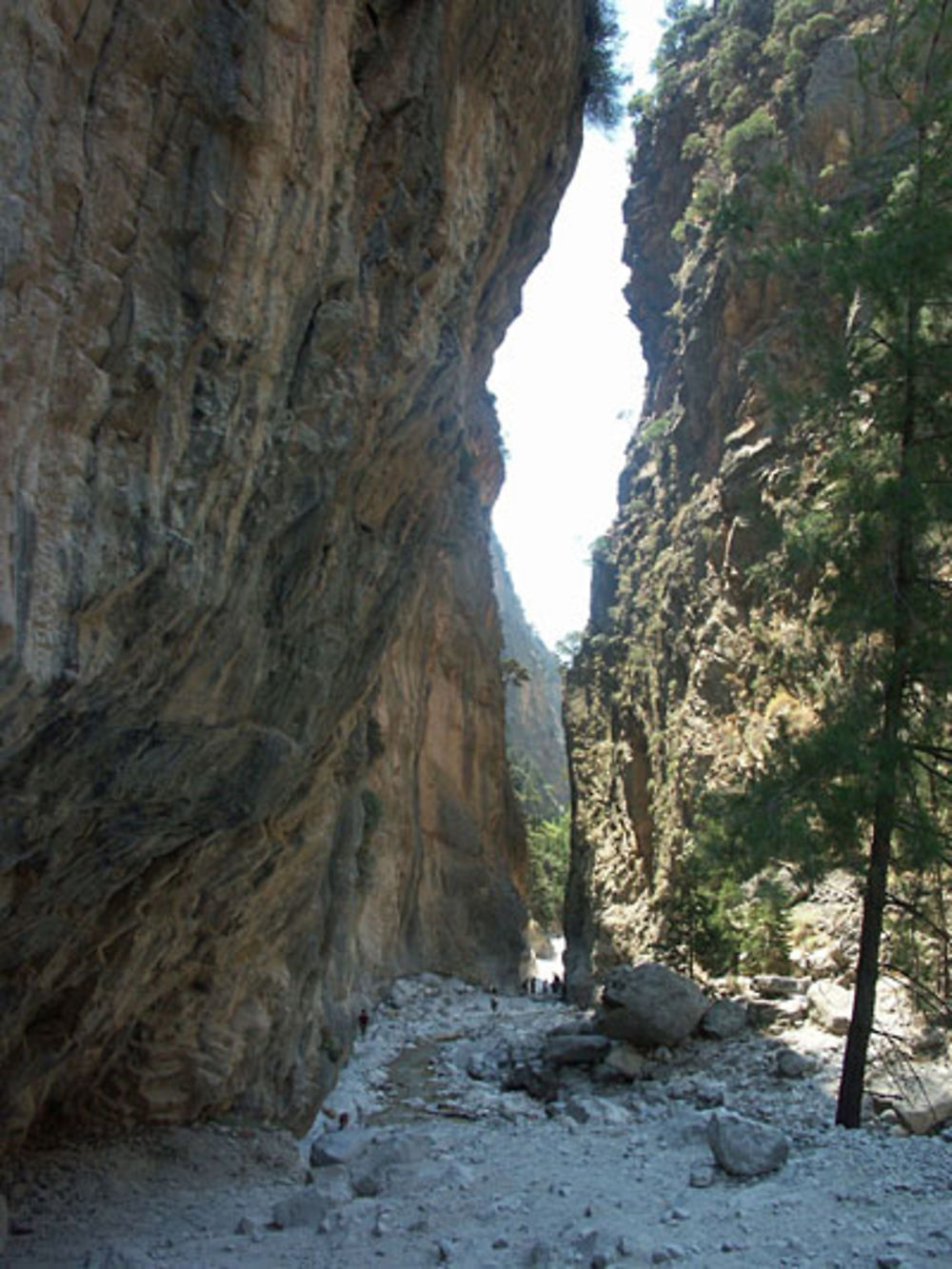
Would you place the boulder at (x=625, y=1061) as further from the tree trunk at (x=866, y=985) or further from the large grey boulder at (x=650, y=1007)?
the tree trunk at (x=866, y=985)

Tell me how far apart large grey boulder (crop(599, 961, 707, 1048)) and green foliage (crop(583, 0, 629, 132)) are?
37.3 ft

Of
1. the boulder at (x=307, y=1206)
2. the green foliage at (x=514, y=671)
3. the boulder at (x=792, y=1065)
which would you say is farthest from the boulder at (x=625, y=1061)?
the green foliage at (x=514, y=671)

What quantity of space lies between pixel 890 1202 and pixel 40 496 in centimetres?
673

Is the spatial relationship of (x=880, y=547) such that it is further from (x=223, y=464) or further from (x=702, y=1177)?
(x=223, y=464)

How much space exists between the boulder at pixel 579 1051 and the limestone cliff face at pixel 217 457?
332cm

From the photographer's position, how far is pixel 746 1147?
7.39 m

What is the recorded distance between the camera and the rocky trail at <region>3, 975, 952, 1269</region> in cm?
604

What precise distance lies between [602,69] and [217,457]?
30.0 feet

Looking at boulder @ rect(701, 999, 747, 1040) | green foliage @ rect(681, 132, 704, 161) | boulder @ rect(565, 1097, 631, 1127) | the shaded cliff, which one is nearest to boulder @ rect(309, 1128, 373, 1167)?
boulder @ rect(565, 1097, 631, 1127)

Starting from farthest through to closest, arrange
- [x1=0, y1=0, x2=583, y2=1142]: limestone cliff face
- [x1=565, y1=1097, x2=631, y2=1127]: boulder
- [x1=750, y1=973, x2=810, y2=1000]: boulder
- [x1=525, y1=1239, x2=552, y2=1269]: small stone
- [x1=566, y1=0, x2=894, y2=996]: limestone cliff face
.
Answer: [x1=566, y1=0, x2=894, y2=996]: limestone cliff face
[x1=750, y1=973, x2=810, y2=1000]: boulder
[x1=565, y1=1097, x2=631, y2=1127]: boulder
[x1=525, y1=1239, x2=552, y2=1269]: small stone
[x1=0, y1=0, x2=583, y2=1142]: limestone cliff face

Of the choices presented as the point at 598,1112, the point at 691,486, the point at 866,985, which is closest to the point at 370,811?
the point at 598,1112

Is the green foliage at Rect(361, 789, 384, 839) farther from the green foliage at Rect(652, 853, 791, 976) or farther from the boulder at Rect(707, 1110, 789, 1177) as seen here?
the boulder at Rect(707, 1110, 789, 1177)

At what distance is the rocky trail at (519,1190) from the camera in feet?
19.8

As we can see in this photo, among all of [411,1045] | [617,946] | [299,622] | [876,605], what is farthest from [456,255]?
[617,946]
